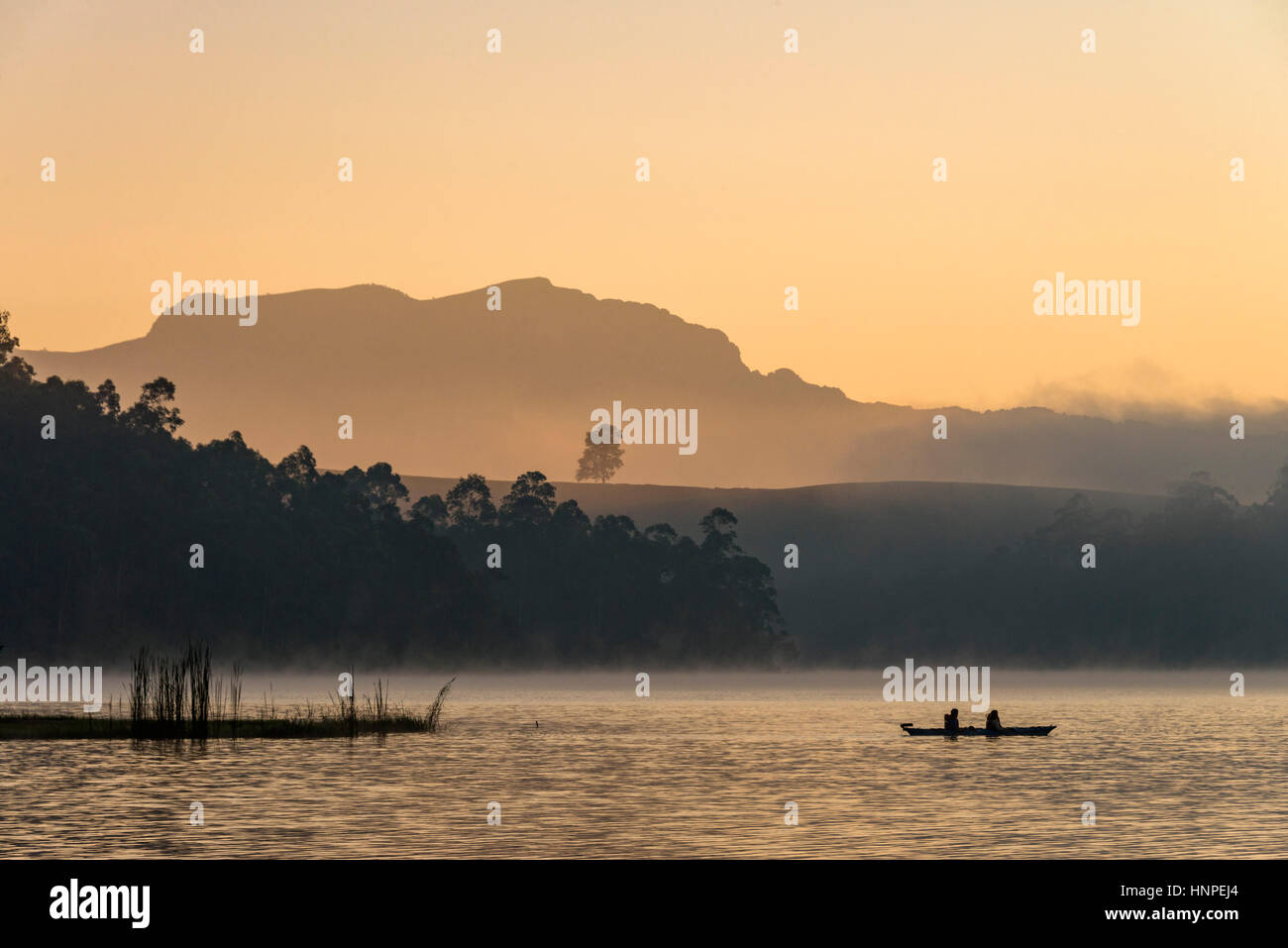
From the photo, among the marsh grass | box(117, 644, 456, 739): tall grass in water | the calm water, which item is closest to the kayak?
the calm water

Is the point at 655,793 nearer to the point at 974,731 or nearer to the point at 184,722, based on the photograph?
the point at 184,722

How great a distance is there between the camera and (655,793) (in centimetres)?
5266

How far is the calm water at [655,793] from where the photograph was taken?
39.0 meters

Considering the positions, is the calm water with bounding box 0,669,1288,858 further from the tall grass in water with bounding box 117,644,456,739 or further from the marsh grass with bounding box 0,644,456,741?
the tall grass in water with bounding box 117,644,456,739

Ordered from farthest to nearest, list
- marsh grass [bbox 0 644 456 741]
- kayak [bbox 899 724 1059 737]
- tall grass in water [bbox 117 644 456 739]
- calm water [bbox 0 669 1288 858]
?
kayak [bbox 899 724 1059 737] → marsh grass [bbox 0 644 456 741] → tall grass in water [bbox 117 644 456 739] → calm water [bbox 0 669 1288 858]

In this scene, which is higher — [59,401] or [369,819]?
[59,401]

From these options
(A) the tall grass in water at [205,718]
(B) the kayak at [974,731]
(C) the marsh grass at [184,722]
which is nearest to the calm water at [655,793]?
(B) the kayak at [974,731]

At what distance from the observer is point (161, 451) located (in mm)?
183250

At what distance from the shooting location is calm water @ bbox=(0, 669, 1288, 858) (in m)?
39.0

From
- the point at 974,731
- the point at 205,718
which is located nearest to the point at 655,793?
the point at 205,718
